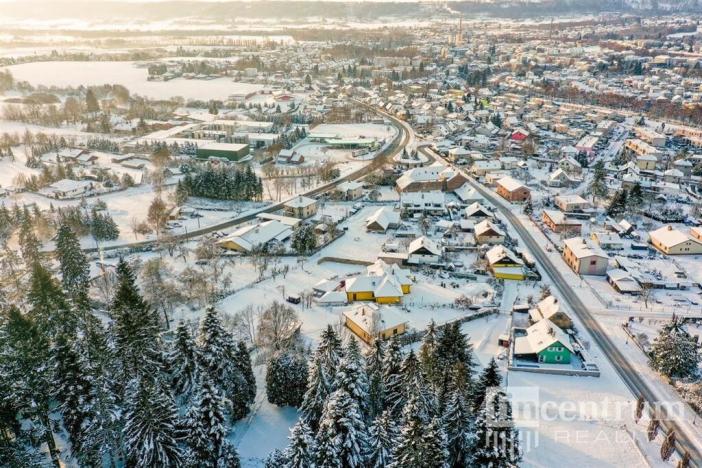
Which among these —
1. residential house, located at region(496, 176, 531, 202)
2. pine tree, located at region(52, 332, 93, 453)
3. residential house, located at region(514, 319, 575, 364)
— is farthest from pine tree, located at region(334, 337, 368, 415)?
residential house, located at region(496, 176, 531, 202)

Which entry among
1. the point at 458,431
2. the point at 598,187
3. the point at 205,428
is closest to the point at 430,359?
the point at 458,431

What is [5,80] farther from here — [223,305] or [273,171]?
[223,305]

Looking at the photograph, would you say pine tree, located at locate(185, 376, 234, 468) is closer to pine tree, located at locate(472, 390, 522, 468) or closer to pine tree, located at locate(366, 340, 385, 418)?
pine tree, located at locate(366, 340, 385, 418)

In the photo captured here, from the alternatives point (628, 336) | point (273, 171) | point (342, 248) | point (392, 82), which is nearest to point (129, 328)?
point (342, 248)

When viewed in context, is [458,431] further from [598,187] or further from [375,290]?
[598,187]

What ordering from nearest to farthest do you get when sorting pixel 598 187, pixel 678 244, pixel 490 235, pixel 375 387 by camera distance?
1. pixel 375 387
2. pixel 678 244
3. pixel 490 235
4. pixel 598 187

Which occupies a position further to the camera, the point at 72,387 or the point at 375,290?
the point at 375,290
